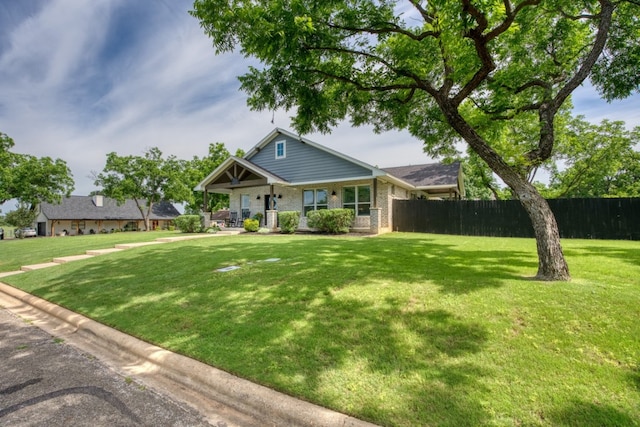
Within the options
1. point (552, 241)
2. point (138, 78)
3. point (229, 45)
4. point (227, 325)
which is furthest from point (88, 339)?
point (138, 78)

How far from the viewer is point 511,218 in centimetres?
1427

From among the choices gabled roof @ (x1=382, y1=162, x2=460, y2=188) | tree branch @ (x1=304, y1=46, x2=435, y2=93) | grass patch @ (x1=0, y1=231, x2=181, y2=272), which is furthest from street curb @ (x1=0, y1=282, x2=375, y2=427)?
gabled roof @ (x1=382, y1=162, x2=460, y2=188)

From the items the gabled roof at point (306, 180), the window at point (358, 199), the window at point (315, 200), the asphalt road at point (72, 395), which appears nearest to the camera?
the asphalt road at point (72, 395)

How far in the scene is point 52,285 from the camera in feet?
21.8

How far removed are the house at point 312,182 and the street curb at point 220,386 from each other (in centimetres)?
1207

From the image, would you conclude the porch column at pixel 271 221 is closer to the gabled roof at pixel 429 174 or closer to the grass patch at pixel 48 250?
the grass patch at pixel 48 250

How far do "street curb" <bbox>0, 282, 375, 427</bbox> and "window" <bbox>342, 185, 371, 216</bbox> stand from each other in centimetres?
1353

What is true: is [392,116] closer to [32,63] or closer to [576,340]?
[576,340]

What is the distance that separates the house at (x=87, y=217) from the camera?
1635 inches

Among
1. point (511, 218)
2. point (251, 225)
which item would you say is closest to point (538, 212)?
point (511, 218)

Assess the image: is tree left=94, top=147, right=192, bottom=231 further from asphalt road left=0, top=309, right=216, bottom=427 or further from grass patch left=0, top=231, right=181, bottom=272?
asphalt road left=0, top=309, right=216, bottom=427

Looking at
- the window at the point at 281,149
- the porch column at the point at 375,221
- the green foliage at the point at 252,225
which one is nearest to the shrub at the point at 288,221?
the green foliage at the point at 252,225

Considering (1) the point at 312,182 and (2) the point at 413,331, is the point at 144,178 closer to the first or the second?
(1) the point at 312,182

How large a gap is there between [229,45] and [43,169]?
40.4 metres
